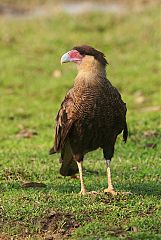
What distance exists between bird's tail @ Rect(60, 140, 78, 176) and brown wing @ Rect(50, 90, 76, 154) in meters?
0.23

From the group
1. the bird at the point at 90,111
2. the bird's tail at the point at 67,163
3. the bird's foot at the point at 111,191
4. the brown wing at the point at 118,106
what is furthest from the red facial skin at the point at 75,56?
the bird's foot at the point at 111,191

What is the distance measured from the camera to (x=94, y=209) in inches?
267

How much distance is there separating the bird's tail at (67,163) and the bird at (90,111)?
0.27m

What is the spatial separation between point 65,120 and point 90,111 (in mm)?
349

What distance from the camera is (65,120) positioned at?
7.39 m

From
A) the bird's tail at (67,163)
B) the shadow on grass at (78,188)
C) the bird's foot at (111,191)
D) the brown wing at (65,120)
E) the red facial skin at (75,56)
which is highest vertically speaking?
the red facial skin at (75,56)

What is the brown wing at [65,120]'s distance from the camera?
730 centimetres

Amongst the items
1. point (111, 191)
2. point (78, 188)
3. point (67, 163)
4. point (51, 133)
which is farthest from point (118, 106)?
point (51, 133)

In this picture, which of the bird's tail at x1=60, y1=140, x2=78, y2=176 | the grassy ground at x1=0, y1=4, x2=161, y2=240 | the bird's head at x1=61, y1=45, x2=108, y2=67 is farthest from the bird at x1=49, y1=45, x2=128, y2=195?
the grassy ground at x1=0, y1=4, x2=161, y2=240

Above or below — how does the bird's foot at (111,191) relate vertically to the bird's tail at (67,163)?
below

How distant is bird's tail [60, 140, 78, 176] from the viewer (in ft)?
25.9

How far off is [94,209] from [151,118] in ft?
19.9

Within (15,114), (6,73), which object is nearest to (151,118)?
(15,114)

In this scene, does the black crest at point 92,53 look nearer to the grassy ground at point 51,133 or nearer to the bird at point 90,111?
the bird at point 90,111
